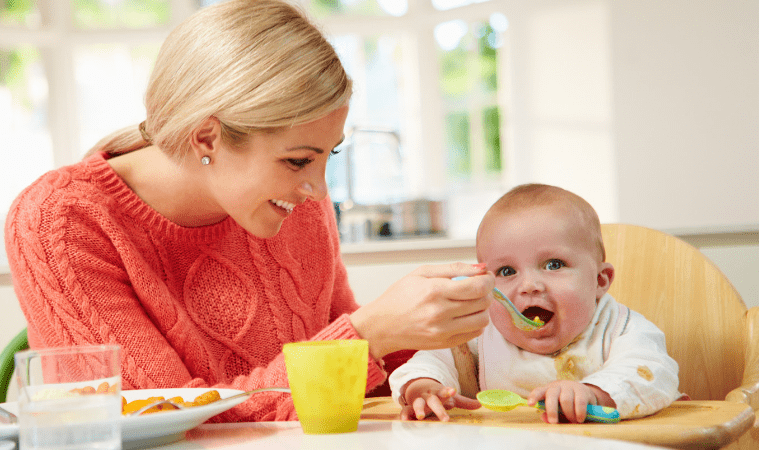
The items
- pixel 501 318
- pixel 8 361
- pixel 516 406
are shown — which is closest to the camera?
pixel 516 406

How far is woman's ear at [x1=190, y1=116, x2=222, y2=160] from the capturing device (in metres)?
1.11

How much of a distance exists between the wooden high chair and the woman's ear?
807 millimetres

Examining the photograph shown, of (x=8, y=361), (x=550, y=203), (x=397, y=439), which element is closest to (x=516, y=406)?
(x=397, y=439)

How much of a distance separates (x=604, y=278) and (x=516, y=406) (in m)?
0.43

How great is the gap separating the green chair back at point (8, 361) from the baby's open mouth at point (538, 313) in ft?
3.26

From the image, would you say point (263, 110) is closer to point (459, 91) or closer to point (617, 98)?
point (617, 98)

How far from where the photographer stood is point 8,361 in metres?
1.34

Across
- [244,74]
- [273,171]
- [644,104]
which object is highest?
[644,104]

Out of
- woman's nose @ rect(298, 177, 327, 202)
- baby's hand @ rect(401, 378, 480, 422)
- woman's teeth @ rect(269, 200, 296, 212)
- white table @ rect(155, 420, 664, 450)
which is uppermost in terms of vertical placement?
woman's nose @ rect(298, 177, 327, 202)

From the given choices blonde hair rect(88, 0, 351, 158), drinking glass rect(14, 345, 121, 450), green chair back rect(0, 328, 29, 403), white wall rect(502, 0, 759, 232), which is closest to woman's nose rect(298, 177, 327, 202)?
blonde hair rect(88, 0, 351, 158)

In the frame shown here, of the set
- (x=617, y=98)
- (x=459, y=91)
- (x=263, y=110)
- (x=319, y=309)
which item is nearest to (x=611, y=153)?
(x=617, y=98)

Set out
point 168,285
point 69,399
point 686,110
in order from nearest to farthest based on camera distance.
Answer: point 69,399
point 168,285
point 686,110

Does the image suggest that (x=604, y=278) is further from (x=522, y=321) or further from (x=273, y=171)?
(x=273, y=171)

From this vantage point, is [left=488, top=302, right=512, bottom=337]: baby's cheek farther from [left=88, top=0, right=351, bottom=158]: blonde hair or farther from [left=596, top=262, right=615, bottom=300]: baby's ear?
[left=88, top=0, right=351, bottom=158]: blonde hair
